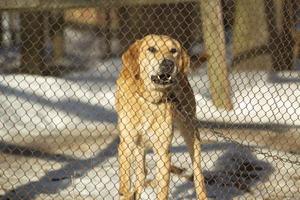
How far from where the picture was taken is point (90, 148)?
22.1 ft

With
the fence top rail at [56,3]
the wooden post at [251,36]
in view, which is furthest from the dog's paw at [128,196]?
the wooden post at [251,36]

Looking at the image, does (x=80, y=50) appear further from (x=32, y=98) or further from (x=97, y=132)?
(x=97, y=132)

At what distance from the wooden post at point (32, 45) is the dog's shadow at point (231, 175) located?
433 centimetres

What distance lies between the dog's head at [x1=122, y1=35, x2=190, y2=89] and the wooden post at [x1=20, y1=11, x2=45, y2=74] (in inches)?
213

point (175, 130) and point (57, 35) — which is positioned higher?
point (57, 35)

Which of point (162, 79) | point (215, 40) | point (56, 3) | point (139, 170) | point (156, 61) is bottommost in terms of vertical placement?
point (139, 170)

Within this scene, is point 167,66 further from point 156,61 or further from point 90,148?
point 90,148

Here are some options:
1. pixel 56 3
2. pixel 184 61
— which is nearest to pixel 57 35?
pixel 56 3

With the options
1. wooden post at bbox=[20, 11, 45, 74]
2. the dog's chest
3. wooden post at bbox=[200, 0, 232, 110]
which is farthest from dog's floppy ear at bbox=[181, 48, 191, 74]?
wooden post at bbox=[20, 11, 45, 74]

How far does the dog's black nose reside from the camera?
475 centimetres

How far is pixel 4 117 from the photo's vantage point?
7.79m

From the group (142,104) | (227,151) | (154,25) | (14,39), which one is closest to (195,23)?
(154,25)

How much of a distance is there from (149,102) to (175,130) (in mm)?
1936

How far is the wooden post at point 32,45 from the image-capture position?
10211 millimetres
